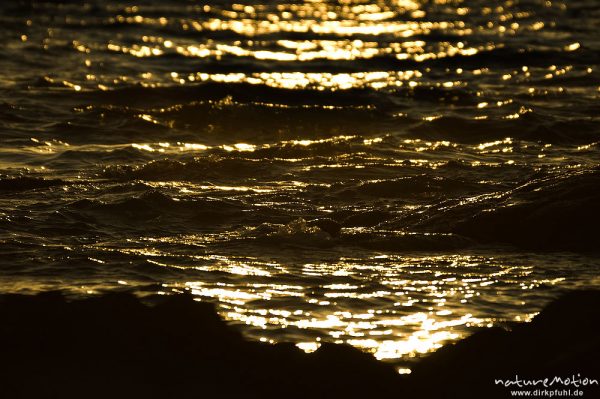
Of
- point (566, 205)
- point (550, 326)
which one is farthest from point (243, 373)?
point (566, 205)

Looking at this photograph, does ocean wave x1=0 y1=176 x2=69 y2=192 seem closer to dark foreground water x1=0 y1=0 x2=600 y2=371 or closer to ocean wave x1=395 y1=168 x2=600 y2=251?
dark foreground water x1=0 y1=0 x2=600 y2=371

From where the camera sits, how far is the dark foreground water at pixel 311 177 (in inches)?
280

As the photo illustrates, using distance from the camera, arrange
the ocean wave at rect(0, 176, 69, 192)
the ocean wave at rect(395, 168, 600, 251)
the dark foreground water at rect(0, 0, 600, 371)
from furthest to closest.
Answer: the ocean wave at rect(0, 176, 69, 192)
the ocean wave at rect(395, 168, 600, 251)
the dark foreground water at rect(0, 0, 600, 371)

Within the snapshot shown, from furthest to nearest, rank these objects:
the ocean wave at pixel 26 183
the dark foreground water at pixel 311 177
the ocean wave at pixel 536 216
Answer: the ocean wave at pixel 26 183, the ocean wave at pixel 536 216, the dark foreground water at pixel 311 177

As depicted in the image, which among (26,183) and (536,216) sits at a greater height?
(26,183)

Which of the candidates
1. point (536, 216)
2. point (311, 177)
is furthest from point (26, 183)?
point (536, 216)

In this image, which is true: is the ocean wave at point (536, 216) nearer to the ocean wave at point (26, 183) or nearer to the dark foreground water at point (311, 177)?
the dark foreground water at point (311, 177)

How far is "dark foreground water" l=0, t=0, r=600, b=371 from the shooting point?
23.3 ft

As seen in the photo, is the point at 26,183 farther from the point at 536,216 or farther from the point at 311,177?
the point at 536,216

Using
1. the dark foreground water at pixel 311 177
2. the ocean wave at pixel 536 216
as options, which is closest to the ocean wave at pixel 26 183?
the dark foreground water at pixel 311 177

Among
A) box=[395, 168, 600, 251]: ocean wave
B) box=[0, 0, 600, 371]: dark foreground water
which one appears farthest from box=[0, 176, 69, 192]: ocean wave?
box=[395, 168, 600, 251]: ocean wave

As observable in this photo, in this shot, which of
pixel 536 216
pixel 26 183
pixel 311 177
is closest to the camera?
pixel 536 216

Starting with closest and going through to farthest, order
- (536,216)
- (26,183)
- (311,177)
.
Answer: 1. (536,216)
2. (26,183)
3. (311,177)

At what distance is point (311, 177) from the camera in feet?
35.1
